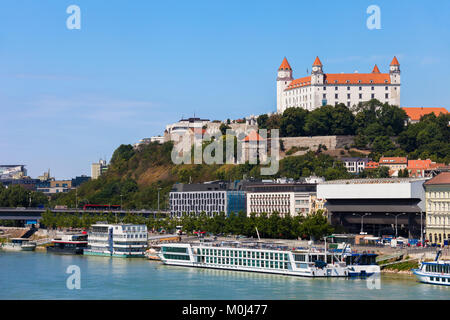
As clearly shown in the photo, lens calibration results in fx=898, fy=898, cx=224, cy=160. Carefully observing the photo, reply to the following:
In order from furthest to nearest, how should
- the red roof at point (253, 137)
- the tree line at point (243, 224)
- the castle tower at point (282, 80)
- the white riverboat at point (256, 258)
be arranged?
the castle tower at point (282, 80) < the red roof at point (253, 137) < the tree line at point (243, 224) < the white riverboat at point (256, 258)

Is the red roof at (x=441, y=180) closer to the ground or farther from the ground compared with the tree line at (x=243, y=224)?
farther from the ground

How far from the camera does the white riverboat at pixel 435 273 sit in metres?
54.0

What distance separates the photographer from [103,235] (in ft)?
263

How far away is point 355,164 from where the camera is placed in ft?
382

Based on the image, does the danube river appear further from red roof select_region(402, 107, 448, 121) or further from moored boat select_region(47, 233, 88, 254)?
red roof select_region(402, 107, 448, 121)

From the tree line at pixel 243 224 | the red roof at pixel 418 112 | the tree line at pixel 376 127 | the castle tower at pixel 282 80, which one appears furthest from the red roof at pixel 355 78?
→ the tree line at pixel 243 224

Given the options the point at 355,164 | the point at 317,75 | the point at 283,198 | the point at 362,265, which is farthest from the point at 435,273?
the point at 317,75

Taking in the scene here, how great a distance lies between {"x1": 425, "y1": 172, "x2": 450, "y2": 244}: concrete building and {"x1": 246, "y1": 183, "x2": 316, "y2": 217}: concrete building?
16.7 meters

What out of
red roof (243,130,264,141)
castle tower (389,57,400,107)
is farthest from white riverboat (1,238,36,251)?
castle tower (389,57,400,107)

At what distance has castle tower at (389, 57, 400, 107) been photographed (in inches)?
5285

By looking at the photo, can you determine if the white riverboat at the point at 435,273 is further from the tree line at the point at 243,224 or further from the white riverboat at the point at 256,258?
the tree line at the point at 243,224

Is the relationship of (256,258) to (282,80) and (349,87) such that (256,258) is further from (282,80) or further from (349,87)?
(282,80)

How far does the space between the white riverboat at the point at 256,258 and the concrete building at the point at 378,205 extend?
53.4 ft
